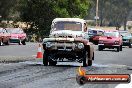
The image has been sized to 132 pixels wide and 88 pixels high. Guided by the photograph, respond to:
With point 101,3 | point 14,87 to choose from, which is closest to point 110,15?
point 101,3

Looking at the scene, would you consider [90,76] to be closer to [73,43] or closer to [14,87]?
[14,87]

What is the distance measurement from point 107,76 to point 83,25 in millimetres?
15994

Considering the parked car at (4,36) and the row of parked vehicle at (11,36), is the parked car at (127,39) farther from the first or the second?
the parked car at (4,36)

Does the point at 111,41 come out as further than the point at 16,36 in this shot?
No

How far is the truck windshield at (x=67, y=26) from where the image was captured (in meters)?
18.9

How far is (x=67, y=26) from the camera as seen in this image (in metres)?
19.0

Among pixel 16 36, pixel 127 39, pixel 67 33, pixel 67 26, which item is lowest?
pixel 127 39

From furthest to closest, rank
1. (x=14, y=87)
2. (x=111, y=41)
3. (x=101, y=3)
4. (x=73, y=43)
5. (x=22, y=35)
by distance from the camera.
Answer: (x=101, y=3), (x=22, y=35), (x=111, y=41), (x=73, y=43), (x=14, y=87)

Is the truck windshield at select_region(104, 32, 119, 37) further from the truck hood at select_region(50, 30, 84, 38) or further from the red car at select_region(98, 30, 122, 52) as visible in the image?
the truck hood at select_region(50, 30, 84, 38)

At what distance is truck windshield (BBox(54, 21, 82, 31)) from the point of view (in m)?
18.9

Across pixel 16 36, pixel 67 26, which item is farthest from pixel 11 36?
pixel 67 26

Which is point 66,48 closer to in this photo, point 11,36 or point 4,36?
point 4,36

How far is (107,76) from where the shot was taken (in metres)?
3.31

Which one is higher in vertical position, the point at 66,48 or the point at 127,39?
the point at 66,48
